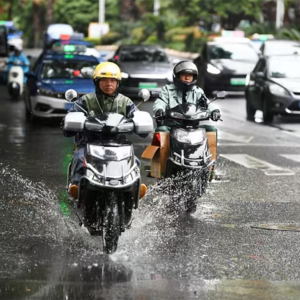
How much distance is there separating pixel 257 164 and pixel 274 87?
755 cm

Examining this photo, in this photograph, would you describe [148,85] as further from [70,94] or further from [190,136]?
[70,94]

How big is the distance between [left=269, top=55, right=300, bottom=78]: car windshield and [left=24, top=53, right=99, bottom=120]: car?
3936 mm

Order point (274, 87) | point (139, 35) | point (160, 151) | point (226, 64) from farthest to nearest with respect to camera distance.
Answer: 1. point (139, 35)
2. point (226, 64)
3. point (274, 87)
4. point (160, 151)

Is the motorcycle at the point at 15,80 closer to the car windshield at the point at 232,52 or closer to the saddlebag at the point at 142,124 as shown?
the car windshield at the point at 232,52

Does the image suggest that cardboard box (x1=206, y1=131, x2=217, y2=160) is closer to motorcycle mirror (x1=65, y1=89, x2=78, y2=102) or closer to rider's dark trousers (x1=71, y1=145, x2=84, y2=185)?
motorcycle mirror (x1=65, y1=89, x2=78, y2=102)

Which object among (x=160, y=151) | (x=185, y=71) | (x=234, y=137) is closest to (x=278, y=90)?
(x=234, y=137)

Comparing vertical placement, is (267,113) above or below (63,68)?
below

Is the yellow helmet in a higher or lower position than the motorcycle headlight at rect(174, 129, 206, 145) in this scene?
higher

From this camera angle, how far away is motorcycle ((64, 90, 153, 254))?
803cm

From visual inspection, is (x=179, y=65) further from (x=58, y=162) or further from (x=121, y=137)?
(x=58, y=162)

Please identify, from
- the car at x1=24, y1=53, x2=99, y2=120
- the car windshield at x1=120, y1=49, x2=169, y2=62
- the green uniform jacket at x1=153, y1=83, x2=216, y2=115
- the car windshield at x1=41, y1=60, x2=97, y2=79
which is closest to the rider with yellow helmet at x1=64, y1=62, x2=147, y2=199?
the green uniform jacket at x1=153, y1=83, x2=216, y2=115

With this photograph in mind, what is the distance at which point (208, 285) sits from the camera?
7195 millimetres

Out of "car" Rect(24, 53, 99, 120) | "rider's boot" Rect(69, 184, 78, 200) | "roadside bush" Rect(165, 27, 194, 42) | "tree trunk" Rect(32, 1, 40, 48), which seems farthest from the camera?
"tree trunk" Rect(32, 1, 40, 48)

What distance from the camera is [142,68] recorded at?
28.0 meters
